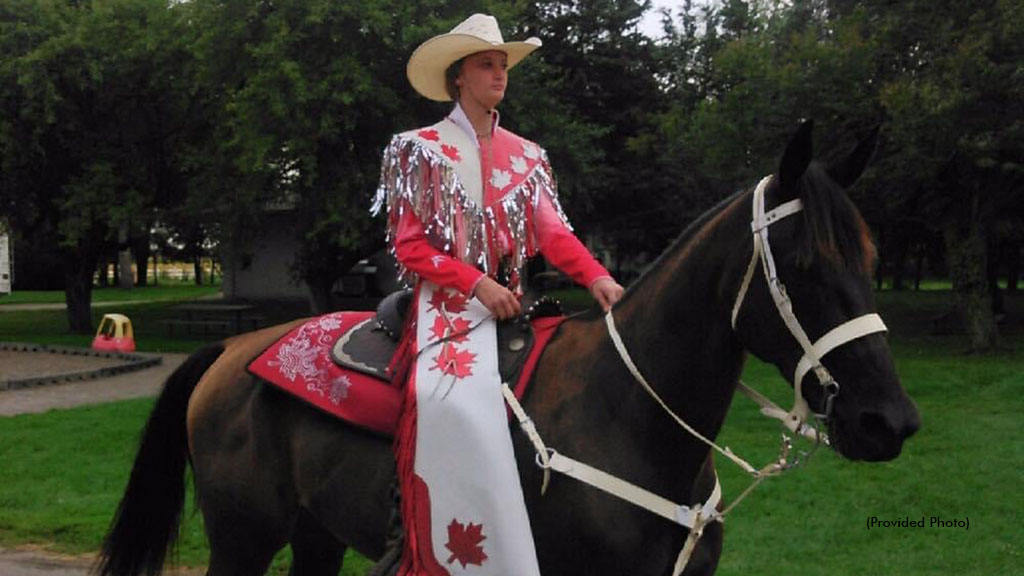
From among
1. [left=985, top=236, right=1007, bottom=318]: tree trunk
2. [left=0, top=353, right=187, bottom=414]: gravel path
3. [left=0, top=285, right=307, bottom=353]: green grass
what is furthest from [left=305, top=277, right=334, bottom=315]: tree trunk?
[left=985, top=236, right=1007, bottom=318]: tree trunk

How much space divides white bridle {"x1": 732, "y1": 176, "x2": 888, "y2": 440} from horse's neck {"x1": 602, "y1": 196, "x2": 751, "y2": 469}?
86 mm

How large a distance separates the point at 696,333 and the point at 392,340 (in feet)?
4.11

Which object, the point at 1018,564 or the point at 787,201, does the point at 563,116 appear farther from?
the point at 787,201

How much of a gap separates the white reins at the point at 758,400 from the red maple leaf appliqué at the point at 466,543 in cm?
28

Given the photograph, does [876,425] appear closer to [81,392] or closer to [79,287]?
[81,392]

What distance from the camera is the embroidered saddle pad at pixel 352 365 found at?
3314mm

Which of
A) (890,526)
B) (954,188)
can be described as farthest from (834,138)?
(890,526)

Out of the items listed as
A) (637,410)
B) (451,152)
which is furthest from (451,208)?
(637,410)

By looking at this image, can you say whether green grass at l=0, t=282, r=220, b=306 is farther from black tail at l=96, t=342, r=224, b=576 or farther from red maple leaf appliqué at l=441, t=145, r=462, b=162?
red maple leaf appliqué at l=441, t=145, r=462, b=162

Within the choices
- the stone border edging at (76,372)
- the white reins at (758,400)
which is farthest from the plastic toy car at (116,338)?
the white reins at (758,400)

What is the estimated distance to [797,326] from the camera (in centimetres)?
254

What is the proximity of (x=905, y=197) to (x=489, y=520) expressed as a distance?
16.1 metres

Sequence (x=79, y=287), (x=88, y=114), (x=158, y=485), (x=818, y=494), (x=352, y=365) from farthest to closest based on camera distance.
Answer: (x=79, y=287)
(x=88, y=114)
(x=818, y=494)
(x=158, y=485)
(x=352, y=365)

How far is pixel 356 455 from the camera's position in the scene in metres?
3.52
